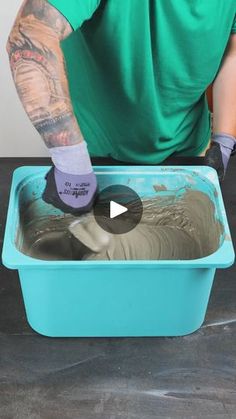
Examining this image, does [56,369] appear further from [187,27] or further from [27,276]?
[187,27]

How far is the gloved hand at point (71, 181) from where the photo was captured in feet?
2.51

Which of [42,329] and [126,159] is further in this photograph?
[126,159]

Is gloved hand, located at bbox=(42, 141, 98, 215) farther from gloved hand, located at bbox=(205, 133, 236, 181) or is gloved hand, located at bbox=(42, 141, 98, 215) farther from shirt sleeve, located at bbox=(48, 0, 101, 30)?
gloved hand, located at bbox=(205, 133, 236, 181)

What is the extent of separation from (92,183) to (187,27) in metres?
0.37

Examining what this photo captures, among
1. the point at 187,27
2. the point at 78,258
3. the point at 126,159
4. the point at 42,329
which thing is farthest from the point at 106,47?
the point at 42,329

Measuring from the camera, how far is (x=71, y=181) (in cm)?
78

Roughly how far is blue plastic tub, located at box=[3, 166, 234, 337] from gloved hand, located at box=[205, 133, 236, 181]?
0.28 meters

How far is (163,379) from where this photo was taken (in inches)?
25.9

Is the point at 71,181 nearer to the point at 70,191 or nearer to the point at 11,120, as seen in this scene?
the point at 70,191

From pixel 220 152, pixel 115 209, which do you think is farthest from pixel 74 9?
pixel 220 152

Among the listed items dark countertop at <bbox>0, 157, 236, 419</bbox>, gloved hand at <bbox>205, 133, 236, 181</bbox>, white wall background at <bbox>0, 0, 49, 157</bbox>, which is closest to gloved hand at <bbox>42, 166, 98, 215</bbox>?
dark countertop at <bbox>0, 157, 236, 419</bbox>

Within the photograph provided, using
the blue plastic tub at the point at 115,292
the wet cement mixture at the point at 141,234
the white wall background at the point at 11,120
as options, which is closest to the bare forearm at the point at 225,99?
the wet cement mixture at the point at 141,234

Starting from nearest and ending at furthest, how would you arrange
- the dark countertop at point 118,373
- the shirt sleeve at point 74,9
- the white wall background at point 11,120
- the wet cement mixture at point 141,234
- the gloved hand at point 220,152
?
the dark countertop at point 118,373 < the shirt sleeve at point 74,9 < the wet cement mixture at point 141,234 < the gloved hand at point 220,152 < the white wall background at point 11,120
